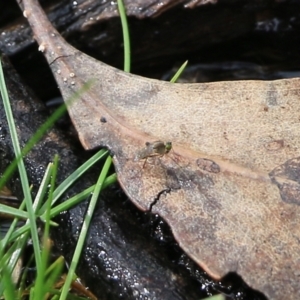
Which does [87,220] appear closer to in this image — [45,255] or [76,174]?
[76,174]

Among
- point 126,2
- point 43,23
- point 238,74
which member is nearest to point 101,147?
point 43,23

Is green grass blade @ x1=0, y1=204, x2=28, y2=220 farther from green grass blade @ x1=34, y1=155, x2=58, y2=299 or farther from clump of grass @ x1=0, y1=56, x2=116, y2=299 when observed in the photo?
green grass blade @ x1=34, y1=155, x2=58, y2=299

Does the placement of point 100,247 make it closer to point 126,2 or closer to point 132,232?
point 132,232

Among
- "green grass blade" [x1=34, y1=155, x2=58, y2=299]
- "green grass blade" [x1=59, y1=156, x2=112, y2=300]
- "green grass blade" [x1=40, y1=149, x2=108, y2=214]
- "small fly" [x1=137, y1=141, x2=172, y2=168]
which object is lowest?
"green grass blade" [x1=59, y1=156, x2=112, y2=300]

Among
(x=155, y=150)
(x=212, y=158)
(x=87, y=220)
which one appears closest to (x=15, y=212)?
(x=87, y=220)

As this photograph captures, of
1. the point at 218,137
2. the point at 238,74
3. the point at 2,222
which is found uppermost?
the point at 218,137

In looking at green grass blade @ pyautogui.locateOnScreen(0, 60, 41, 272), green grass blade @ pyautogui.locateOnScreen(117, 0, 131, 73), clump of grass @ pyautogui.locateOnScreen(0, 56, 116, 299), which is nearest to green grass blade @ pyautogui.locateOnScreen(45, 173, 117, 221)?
clump of grass @ pyautogui.locateOnScreen(0, 56, 116, 299)
